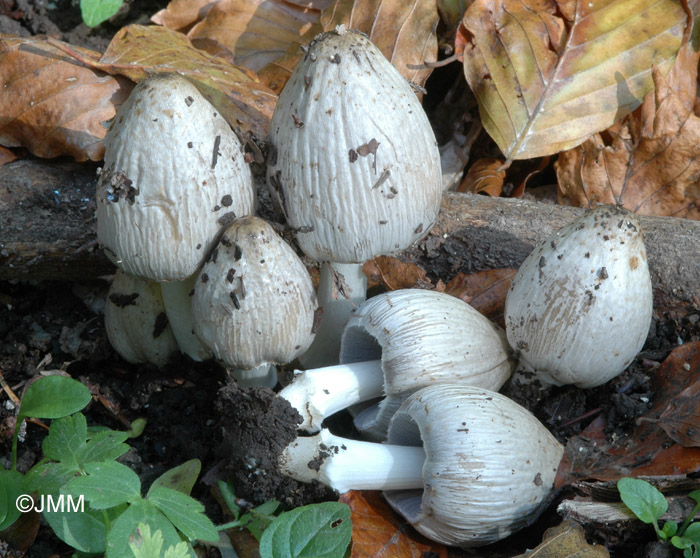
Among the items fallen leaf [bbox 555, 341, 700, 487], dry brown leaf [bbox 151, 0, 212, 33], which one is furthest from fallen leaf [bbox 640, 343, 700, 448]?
dry brown leaf [bbox 151, 0, 212, 33]

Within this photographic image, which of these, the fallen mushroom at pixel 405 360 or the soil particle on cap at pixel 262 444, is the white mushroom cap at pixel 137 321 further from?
the fallen mushroom at pixel 405 360

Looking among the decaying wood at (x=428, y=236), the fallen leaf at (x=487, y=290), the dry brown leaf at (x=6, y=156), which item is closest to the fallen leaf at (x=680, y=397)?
the decaying wood at (x=428, y=236)

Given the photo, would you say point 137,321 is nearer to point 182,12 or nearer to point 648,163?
point 182,12

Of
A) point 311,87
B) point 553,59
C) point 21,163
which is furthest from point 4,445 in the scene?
point 553,59

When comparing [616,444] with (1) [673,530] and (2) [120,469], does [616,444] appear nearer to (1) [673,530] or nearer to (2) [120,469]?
(1) [673,530]

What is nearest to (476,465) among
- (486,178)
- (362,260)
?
(362,260)

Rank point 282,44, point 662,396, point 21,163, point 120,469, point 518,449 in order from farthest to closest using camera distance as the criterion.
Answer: point 282,44 < point 21,163 < point 662,396 < point 518,449 < point 120,469

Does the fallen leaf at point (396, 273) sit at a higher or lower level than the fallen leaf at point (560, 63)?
lower

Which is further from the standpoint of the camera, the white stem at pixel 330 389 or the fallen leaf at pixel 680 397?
the white stem at pixel 330 389
